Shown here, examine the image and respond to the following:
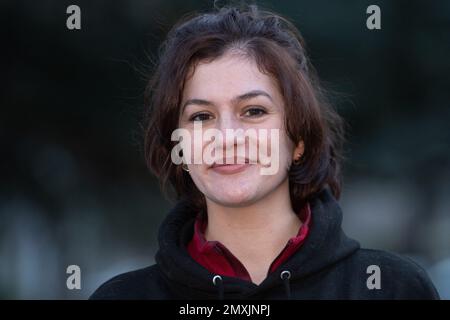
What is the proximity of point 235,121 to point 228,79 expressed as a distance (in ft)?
0.32

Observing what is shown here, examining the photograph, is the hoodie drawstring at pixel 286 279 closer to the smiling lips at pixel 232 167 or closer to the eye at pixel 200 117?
the smiling lips at pixel 232 167

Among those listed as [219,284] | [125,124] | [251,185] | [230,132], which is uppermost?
[125,124]

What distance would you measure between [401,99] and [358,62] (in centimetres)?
27

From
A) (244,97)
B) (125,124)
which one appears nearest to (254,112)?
(244,97)

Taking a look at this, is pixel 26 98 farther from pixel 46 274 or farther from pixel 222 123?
pixel 222 123

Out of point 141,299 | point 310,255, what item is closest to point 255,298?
point 310,255

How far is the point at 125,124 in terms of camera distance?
322 cm

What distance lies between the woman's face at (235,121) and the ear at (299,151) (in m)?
0.07

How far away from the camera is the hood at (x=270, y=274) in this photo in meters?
1.55

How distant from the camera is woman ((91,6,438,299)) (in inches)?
61.4

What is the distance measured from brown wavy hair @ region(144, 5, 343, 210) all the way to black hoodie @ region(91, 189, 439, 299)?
14 cm

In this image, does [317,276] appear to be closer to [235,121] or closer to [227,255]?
[227,255]

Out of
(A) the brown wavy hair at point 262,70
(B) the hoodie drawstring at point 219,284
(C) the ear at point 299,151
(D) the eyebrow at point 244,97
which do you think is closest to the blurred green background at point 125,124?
(A) the brown wavy hair at point 262,70

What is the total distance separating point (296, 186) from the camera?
5.67ft
